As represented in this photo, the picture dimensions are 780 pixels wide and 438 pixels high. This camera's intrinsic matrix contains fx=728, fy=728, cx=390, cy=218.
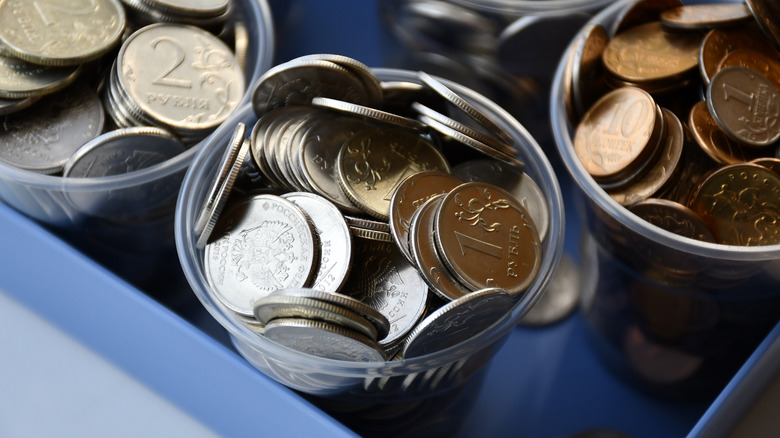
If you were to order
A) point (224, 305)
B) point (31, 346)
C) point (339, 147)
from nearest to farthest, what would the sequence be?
point (224, 305) < point (339, 147) < point (31, 346)

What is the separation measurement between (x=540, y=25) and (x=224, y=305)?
578 millimetres

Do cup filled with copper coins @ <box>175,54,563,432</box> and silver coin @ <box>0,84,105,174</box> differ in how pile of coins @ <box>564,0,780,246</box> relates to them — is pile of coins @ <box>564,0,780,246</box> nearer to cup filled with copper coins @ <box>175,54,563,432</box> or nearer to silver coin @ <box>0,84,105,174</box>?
cup filled with copper coins @ <box>175,54,563,432</box>

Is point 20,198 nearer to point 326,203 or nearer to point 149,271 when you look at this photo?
point 149,271

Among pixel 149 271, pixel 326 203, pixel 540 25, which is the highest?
pixel 540 25

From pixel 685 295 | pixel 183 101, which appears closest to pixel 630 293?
pixel 685 295

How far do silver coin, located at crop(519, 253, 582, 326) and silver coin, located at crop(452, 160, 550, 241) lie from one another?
0.13 m

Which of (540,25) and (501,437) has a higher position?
(540,25)

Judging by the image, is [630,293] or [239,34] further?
[239,34]

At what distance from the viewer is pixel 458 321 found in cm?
67

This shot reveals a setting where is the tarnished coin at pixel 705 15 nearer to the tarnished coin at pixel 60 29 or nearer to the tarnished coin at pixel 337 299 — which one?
the tarnished coin at pixel 337 299

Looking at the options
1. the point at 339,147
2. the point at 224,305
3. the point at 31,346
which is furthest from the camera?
the point at 31,346

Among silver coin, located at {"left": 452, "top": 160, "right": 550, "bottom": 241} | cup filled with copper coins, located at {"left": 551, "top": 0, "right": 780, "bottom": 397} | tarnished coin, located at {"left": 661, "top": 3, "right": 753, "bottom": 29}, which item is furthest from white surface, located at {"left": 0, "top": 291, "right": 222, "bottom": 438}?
tarnished coin, located at {"left": 661, "top": 3, "right": 753, "bottom": 29}

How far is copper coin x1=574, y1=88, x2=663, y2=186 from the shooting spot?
86 centimetres

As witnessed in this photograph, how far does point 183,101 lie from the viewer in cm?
90
